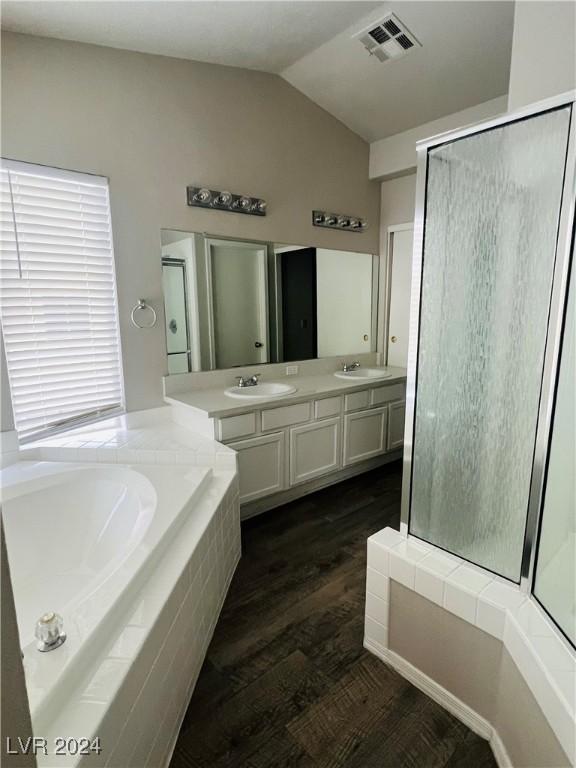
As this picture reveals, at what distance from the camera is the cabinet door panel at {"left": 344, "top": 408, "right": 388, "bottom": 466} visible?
3154 mm

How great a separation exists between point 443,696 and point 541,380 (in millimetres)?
1162

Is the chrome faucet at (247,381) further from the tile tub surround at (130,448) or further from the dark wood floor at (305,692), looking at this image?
the dark wood floor at (305,692)

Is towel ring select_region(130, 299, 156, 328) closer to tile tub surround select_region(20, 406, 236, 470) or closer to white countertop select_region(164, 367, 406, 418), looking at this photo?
white countertop select_region(164, 367, 406, 418)

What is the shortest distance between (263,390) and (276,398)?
1.19 feet

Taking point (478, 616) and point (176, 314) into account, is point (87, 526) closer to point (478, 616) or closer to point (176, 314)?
point (176, 314)

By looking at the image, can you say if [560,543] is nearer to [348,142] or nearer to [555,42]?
[555,42]

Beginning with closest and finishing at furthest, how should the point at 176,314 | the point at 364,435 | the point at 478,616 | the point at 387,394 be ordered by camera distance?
the point at 478,616 → the point at 176,314 → the point at 364,435 → the point at 387,394

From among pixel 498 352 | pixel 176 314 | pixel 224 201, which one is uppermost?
pixel 224 201

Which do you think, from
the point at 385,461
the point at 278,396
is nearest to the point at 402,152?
the point at 278,396

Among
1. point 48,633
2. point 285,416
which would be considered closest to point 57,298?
point 285,416

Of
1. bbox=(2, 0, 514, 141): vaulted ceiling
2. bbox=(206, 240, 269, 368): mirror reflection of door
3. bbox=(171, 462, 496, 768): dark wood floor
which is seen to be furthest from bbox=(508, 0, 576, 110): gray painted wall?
bbox=(171, 462, 496, 768): dark wood floor

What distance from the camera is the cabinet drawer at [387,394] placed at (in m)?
3.26

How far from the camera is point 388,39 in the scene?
8.01ft

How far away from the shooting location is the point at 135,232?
2486 mm
